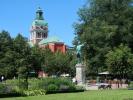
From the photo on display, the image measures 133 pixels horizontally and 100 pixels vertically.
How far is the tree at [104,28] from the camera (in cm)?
5775

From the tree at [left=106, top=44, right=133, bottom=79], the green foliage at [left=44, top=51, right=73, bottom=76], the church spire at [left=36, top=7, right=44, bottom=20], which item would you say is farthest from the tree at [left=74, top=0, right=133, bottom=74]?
the church spire at [left=36, top=7, right=44, bottom=20]

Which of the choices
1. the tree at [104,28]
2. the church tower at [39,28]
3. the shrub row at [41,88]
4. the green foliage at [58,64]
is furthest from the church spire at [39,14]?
the shrub row at [41,88]

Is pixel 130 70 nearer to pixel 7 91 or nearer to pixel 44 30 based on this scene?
pixel 7 91

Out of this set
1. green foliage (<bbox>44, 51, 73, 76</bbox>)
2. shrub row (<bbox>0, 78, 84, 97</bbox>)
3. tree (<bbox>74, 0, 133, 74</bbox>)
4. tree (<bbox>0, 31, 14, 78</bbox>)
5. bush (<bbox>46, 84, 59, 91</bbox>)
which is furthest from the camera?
green foliage (<bbox>44, 51, 73, 76</bbox>)

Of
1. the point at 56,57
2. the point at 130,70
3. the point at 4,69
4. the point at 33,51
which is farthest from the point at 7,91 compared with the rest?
the point at 56,57

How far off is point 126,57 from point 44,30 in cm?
12859

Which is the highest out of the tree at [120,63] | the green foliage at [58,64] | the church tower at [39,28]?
the church tower at [39,28]

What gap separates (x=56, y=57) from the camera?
106 meters

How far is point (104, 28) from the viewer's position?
56781mm

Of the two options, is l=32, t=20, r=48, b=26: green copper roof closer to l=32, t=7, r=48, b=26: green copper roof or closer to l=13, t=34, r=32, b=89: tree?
l=32, t=7, r=48, b=26: green copper roof

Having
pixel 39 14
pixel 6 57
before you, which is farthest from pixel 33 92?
pixel 39 14

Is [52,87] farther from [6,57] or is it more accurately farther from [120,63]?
[6,57]

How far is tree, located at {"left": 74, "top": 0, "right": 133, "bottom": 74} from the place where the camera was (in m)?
57.8

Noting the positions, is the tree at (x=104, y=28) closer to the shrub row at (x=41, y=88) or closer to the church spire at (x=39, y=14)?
the shrub row at (x=41, y=88)
